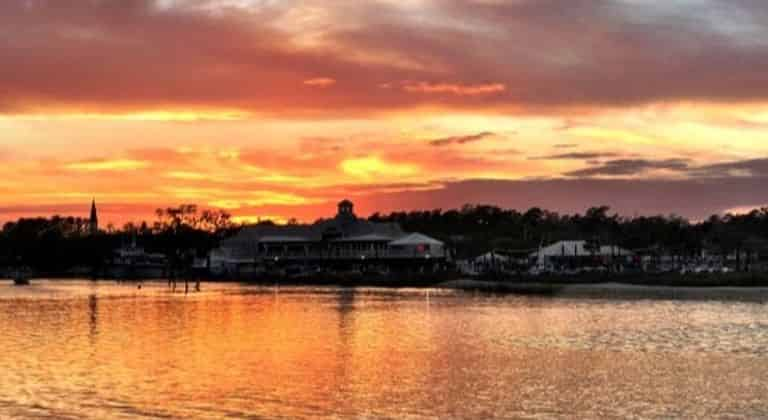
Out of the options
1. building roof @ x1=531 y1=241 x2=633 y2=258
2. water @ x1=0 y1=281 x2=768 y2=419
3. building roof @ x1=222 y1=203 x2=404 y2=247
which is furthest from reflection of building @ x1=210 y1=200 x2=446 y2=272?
water @ x1=0 y1=281 x2=768 y2=419

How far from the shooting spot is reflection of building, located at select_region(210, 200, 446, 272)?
155750 mm

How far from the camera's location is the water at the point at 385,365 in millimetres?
26438

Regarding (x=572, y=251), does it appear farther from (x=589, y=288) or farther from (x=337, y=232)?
(x=337, y=232)

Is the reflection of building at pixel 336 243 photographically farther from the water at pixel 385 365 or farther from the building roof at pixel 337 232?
the water at pixel 385 365

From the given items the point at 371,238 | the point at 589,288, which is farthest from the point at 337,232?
the point at 589,288

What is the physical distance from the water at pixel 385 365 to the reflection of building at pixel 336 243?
88.2 metres

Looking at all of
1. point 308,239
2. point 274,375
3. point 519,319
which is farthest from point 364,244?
point 274,375

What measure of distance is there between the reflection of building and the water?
290 ft

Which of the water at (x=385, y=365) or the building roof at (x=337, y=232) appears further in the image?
the building roof at (x=337, y=232)

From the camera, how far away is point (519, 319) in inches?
2474

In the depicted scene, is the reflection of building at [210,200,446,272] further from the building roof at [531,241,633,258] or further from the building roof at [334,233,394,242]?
the building roof at [531,241,633,258]

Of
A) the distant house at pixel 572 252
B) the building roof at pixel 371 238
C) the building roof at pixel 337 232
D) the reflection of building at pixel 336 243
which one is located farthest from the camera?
the building roof at pixel 337 232

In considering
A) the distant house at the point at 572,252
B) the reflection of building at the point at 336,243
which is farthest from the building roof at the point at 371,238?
the distant house at the point at 572,252

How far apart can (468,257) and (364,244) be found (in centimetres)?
3643
